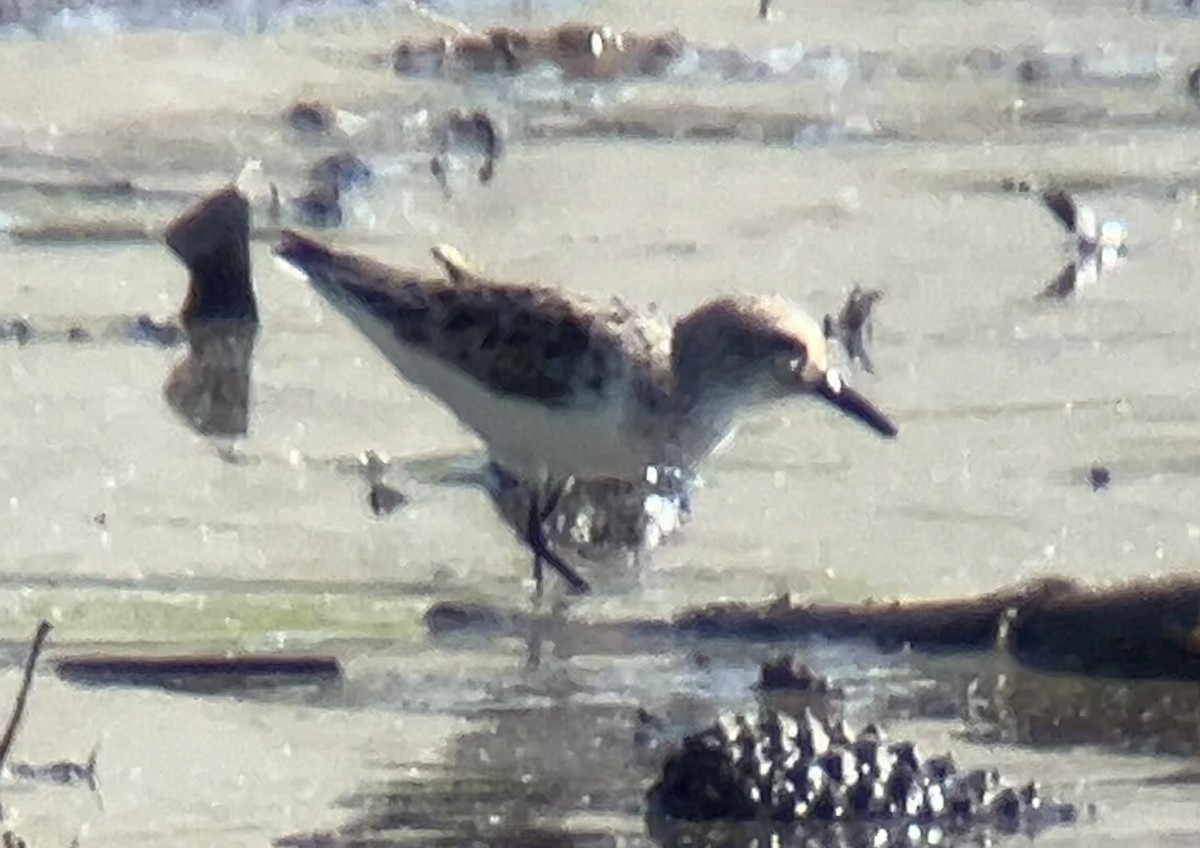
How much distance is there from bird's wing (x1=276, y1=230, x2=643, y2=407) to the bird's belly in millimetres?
10

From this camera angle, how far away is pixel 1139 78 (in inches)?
70.3

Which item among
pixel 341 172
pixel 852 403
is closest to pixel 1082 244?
pixel 852 403

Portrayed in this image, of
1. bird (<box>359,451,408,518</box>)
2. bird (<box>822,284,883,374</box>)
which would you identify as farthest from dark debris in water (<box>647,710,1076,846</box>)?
bird (<box>822,284,883,374</box>)

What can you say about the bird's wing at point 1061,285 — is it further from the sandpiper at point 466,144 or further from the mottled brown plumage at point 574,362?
the sandpiper at point 466,144

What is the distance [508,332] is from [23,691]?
374 mm

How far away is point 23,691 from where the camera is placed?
3.90ft

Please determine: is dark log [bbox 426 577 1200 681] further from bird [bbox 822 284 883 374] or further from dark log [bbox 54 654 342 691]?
bird [bbox 822 284 883 374]

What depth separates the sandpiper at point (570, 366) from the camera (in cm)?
131

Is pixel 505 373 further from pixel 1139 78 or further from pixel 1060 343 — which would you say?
pixel 1139 78

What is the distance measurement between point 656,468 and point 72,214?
585mm

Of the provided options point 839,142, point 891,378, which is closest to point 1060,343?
point 891,378

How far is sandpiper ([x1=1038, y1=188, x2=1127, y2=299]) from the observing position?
1598mm

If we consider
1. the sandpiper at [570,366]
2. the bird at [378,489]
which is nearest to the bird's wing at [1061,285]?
the sandpiper at [570,366]

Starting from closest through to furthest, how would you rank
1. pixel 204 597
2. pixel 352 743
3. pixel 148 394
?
pixel 352 743 < pixel 204 597 < pixel 148 394
